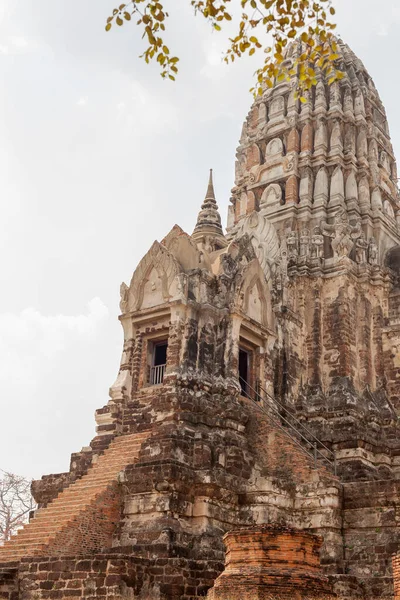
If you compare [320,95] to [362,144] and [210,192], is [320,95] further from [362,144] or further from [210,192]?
[210,192]

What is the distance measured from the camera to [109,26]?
664 cm

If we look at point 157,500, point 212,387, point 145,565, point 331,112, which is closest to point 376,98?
point 331,112

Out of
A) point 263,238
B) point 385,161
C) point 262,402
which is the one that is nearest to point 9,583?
point 262,402

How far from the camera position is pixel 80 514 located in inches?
561

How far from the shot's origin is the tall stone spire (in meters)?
23.0

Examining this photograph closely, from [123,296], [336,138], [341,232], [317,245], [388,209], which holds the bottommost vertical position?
[123,296]

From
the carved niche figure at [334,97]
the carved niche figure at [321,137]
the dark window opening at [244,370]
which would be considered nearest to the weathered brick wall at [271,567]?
the dark window opening at [244,370]

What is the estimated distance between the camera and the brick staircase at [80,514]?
1377 cm

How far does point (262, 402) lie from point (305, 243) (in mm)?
5516

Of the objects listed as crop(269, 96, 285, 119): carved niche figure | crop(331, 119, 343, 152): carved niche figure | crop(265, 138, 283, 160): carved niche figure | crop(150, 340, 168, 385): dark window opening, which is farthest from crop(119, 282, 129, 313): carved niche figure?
crop(269, 96, 285, 119): carved niche figure

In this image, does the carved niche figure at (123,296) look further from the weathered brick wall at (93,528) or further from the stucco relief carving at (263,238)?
the weathered brick wall at (93,528)

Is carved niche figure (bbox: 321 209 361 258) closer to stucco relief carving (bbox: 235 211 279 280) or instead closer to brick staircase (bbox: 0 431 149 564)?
stucco relief carving (bbox: 235 211 279 280)

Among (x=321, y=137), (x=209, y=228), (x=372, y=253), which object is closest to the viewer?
(x=372, y=253)

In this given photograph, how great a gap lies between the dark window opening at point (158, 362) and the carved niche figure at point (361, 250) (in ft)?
21.1
